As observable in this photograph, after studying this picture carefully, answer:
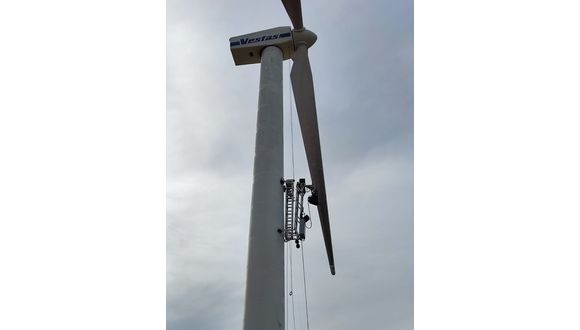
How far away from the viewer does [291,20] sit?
2300 cm

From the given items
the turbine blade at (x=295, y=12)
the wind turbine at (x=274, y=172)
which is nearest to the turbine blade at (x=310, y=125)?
the wind turbine at (x=274, y=172)

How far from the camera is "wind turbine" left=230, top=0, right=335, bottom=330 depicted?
1530 centimetres

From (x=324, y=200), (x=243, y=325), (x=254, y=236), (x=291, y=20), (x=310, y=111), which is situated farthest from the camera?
(x=291, y=20)

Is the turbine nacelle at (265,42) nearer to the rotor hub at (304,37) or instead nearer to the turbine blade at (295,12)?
the rotor hub at (304,37)

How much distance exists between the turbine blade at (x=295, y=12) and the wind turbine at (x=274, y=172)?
0.01m

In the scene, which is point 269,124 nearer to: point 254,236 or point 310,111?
point 310,111

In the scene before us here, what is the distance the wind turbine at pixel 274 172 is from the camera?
15297 mm

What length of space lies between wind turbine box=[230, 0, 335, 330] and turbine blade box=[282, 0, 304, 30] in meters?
0.01

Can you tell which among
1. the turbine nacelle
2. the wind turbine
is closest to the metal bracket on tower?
the wind turbine

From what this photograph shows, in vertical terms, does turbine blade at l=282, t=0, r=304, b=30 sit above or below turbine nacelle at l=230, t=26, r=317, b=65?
above

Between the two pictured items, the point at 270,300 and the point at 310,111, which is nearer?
the point at 270,300

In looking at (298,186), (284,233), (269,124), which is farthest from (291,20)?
(284,233)

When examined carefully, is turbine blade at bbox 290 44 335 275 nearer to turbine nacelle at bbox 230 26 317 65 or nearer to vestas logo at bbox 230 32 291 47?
turbine nacelle at bbox 230 26 317 65

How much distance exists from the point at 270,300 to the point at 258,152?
237 inches
